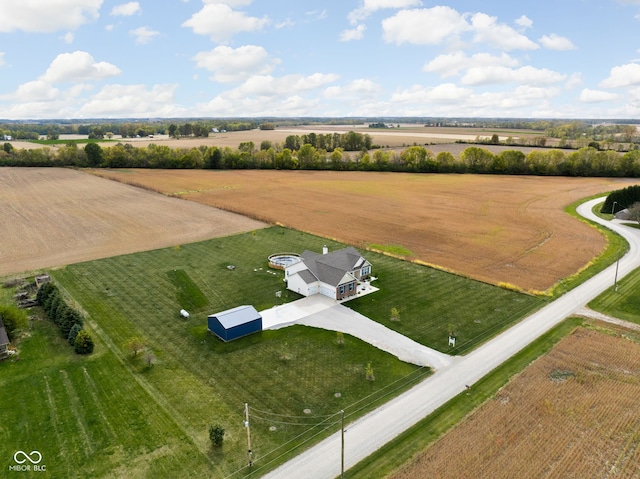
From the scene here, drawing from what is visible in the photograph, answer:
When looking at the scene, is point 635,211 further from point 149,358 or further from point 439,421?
point 149,358

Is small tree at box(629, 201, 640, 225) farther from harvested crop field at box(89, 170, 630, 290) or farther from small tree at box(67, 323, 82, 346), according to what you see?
small tree at box(67, 323, 82, 346)

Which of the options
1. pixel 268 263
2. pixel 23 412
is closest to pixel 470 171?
pixel 268 263

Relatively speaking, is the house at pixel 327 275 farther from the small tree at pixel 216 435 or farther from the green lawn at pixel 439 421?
the small tree at pixel 216 435

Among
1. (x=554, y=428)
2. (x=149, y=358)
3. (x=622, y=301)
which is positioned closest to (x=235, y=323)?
(x=149, y=358)

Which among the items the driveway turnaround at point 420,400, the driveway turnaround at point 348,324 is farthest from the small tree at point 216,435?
the driveway turnaround at point 348,324

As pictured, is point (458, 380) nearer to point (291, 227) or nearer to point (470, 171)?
point (291, 227)

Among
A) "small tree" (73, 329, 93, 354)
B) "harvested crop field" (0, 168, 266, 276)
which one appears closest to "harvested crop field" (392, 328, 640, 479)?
"small tree" (73, 329, 93, 354)

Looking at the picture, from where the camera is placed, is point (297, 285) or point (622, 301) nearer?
point (622, 301)
